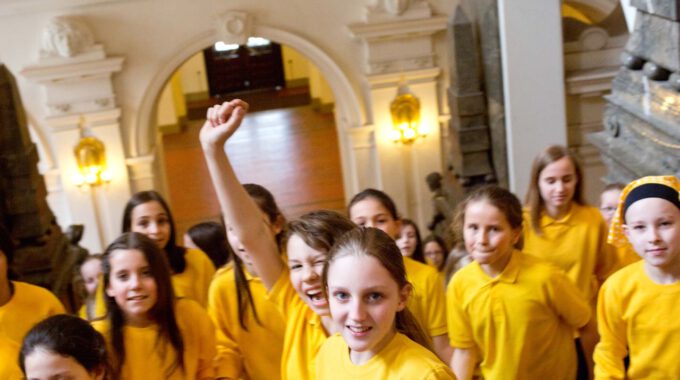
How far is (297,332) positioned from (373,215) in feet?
3.13

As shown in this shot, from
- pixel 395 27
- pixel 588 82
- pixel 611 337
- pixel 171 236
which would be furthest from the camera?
pixel 395 27

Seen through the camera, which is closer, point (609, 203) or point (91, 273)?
point (609, 203)

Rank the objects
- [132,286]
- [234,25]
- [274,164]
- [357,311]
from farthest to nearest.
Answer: [274,164] → [234,25] → [132,286] → [357,311]

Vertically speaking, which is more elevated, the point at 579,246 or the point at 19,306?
the point at 19,306

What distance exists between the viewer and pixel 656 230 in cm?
325

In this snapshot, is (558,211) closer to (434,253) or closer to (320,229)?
(320,229)

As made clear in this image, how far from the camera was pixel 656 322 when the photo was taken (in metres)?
3.34

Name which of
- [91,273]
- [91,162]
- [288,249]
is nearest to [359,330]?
[288,249]

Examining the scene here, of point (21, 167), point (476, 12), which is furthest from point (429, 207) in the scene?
point (21, 167)

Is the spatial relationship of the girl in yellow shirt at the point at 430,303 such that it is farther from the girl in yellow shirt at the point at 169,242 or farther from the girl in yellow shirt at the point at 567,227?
the girl in yellow shirt at the point at 169,242

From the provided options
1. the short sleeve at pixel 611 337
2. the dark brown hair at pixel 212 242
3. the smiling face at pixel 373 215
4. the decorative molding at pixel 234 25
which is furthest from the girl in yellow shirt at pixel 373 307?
the decorative molding at pixel 234 25

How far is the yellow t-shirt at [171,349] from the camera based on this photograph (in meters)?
3.77

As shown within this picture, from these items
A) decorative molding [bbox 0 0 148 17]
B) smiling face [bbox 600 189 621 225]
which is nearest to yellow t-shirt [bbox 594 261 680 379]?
smiling face [bbox 600 189 621 225]

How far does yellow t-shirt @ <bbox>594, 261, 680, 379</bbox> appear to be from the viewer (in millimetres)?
3328
